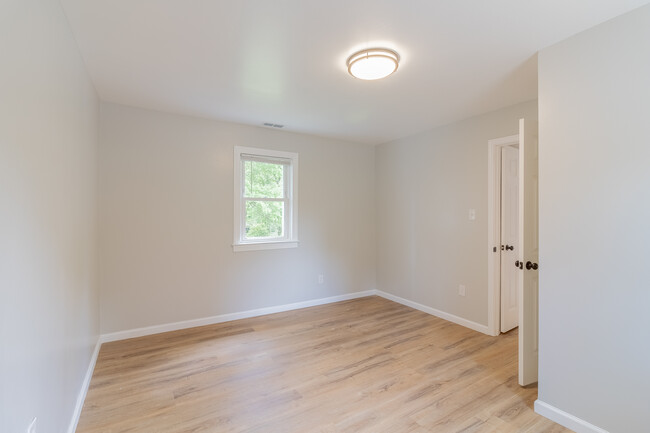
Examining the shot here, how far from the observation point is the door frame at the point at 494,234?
11.0 ft

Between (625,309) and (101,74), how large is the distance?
393 centimetres

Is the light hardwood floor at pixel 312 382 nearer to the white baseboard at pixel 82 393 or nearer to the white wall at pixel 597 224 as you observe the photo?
the white baseboard at pixel 82 393

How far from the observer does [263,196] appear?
4.05 metres

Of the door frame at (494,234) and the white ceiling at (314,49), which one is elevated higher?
the white ceiling at (314,49)

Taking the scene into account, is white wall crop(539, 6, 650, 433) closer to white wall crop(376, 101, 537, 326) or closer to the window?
white wall crop(376, 101, 537, 326)

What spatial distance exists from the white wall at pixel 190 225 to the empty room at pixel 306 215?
0.02 m

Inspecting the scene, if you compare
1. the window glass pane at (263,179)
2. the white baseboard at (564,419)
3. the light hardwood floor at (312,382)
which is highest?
the window glass pane at (263,179)

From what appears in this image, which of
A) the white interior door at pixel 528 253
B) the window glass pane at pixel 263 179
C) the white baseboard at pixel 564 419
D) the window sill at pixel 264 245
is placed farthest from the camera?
the window glass pane at pixel 263 179

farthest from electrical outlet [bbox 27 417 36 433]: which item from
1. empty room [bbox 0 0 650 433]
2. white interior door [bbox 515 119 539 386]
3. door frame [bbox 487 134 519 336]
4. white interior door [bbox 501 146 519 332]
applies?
white interior door [bbox 501 146 519 332]

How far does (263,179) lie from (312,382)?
253 cm

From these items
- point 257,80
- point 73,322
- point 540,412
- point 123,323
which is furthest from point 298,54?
point 123,323

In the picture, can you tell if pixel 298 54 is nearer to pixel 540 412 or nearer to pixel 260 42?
pixel 260 42

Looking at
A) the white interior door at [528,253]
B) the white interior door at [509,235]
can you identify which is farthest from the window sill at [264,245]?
the white interior door at [528,253]

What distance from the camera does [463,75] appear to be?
2471 millimetres
